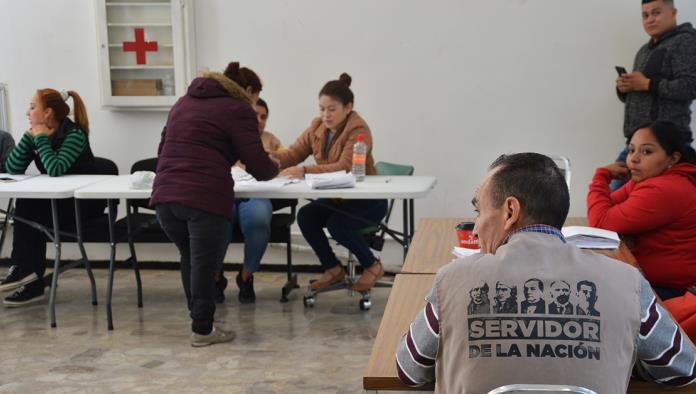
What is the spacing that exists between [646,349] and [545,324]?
243mm

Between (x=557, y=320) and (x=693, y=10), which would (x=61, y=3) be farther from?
(x=557, y=320)

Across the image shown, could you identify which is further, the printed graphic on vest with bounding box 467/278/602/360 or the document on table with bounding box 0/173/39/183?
the document on table with bounding box 0/173/39/183

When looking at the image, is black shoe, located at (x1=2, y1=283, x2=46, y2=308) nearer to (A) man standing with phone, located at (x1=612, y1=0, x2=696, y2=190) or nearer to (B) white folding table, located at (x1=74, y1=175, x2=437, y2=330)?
(B) white folding table, located at (x1=74, y1=175, x2=437, y2=330)

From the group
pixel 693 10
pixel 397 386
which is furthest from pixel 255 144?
pixel 693 10

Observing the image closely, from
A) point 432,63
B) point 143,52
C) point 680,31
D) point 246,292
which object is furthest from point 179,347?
point 680,31

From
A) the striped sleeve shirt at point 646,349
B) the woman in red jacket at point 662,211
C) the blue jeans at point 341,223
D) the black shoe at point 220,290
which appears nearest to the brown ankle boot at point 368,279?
the blue jeans at point 341,223

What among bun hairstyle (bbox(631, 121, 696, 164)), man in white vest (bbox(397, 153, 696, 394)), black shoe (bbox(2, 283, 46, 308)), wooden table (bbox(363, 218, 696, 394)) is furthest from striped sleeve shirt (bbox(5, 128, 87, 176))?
man in white vest (bbox(397, 153, 696, 394))

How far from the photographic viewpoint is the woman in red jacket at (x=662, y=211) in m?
2.54

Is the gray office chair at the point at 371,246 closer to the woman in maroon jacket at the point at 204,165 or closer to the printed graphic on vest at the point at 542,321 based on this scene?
the woman in maroon jacket at the point at 204,165

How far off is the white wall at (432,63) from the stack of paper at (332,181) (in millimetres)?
1062

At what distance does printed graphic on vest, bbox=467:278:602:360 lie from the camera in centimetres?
122

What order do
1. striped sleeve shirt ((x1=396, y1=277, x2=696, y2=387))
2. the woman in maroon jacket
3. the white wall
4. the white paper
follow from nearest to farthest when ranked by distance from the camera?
striped sleeve shirt ((x1=396, y1=277, x2=696, y2=387)) < the woman in maroon jacket < the white paper < the white wall

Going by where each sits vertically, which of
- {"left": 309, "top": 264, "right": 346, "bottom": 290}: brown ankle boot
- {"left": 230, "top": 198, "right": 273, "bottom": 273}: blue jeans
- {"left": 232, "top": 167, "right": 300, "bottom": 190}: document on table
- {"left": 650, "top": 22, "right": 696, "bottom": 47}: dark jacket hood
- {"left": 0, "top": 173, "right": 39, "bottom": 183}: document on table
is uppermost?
{"left": 650, "top": 22, "right": 696, "bottom": 47}: dark jacket hood

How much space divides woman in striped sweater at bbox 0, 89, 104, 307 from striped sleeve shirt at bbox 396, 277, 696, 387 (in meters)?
3.14
